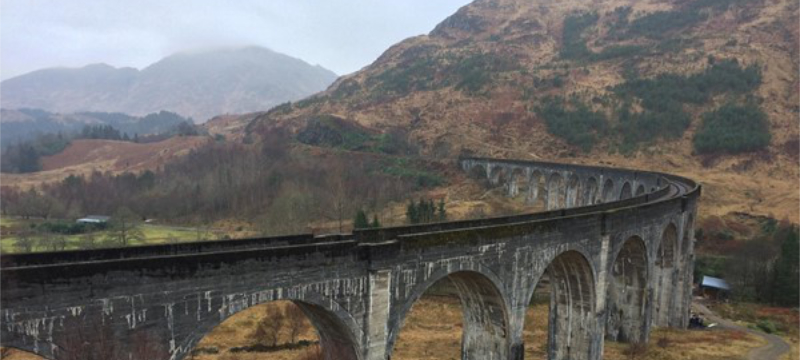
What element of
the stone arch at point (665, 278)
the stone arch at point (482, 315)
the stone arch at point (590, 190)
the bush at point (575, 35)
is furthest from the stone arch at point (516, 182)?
the bush at point (575, 35)

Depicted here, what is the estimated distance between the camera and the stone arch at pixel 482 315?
21.0m

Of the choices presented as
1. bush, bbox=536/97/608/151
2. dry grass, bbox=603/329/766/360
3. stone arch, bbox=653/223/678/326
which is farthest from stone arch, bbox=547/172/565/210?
dry grass, bbox=603/329/766/360

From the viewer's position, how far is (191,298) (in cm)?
1394

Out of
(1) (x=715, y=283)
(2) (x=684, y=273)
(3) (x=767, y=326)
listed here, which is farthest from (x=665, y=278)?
(1) (x=715, y=283)

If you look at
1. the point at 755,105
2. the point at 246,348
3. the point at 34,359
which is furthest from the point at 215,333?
the point at 755,105

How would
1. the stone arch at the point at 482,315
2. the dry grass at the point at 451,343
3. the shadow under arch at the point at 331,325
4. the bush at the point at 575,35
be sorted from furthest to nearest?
1. the bush at the point at 575,35
2. the dry grass at the point at 451,343
3. the stone arch at the point at 482,315
4. the shadow under arch at the point at 331,325

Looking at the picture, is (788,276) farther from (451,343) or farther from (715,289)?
(451,343)

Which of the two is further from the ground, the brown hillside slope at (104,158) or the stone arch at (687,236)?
the brown hillside slope at (104,158)

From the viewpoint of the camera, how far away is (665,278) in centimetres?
3578

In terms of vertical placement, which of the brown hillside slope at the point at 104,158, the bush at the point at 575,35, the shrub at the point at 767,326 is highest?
the bush at the point at 575,35

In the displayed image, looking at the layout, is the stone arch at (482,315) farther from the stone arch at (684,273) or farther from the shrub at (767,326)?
the shrub at (767,326)

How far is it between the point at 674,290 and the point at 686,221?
16.3 ft

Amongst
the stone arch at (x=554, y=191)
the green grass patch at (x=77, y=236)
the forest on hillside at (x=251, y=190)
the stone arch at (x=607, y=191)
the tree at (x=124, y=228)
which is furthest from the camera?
the stone arch at (x=554, y=191)

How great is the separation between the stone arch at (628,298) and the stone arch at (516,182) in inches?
1934
